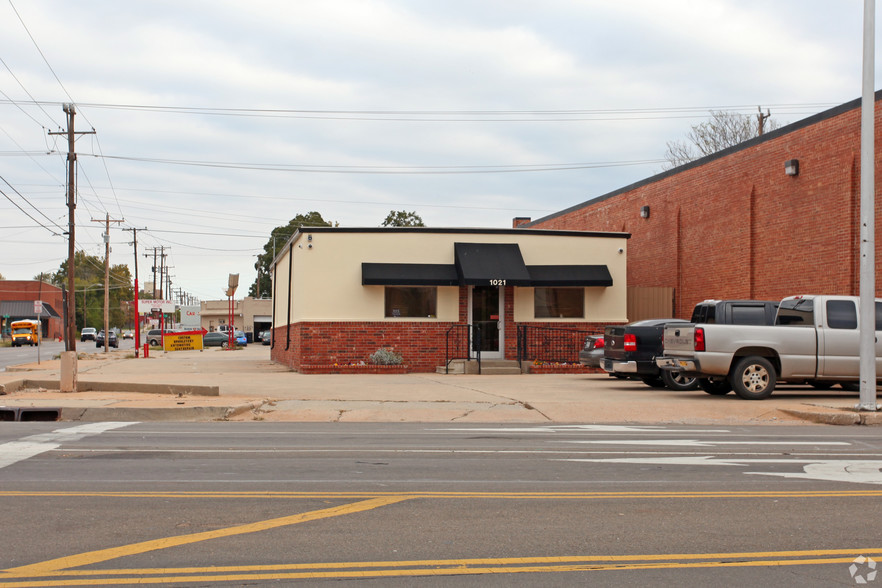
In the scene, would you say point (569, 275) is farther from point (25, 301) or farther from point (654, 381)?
point (25, 301)

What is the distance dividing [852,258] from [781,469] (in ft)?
45.4

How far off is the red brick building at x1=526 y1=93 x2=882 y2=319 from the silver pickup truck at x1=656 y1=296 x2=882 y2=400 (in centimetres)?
460

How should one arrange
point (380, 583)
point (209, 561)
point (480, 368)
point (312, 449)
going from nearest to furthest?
point (380, 583)
point (209, 561)
point (312, 449)
point (480, 368)

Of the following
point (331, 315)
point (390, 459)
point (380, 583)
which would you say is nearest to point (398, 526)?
point (380, 583)

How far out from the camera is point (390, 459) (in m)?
9.80

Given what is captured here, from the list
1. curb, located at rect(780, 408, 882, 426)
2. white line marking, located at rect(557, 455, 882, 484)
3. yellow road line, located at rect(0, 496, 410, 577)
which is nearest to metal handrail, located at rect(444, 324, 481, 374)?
curb, located at rect(780, 408, 882, 426)

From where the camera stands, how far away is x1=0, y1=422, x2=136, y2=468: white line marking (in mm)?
9716

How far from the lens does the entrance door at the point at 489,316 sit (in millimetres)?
26766

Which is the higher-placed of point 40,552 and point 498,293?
point 498,293

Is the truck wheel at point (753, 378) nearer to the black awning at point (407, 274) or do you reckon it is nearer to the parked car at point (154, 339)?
the black awning at point (407, 274)

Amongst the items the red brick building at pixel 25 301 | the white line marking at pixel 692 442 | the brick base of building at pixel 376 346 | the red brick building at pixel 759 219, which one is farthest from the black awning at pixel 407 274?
the red brick building at pixel 25 301

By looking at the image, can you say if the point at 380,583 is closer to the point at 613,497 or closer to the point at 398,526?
the point at 398,526

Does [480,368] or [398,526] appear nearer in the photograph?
[398,526]

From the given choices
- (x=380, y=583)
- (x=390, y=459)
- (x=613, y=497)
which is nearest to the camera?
(x=380, y=583)
